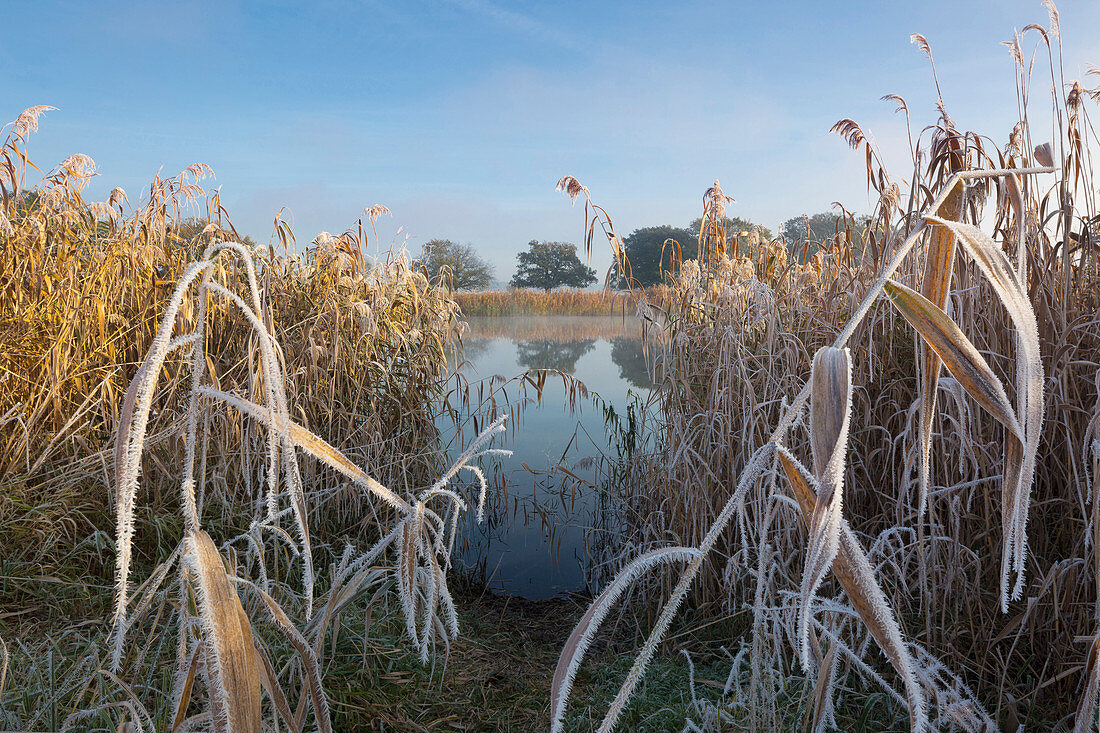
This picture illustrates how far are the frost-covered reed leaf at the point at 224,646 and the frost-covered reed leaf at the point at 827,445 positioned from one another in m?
0.39

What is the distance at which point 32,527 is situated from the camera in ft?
7.22

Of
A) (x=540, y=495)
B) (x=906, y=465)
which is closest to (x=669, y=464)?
(x=906, y=465)

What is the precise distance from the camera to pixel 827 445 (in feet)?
1.21

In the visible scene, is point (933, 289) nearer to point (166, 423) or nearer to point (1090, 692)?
point (1090, 692)

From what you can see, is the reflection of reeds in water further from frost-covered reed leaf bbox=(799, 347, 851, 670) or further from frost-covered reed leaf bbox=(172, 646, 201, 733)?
frost-covered reed leaf bbox=(799, 347, 851, 670)

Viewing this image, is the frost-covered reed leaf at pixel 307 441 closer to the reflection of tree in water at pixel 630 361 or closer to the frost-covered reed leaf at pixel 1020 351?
the frost-covered reed leaf at pixel 1020 351

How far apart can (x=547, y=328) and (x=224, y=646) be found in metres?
13.4

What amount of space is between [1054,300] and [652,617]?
1650mm

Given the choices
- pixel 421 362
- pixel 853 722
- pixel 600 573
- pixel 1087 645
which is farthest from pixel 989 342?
pixel 421 362

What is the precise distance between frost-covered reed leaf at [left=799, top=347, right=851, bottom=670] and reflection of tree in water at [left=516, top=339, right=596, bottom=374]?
6711 millimetres

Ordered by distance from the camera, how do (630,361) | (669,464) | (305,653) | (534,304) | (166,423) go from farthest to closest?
(534,304)
(630,361)
(166,423)
(669,464)
(305,653)

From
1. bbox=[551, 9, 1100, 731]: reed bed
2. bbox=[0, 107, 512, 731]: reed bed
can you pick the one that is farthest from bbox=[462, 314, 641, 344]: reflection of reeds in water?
bbox=[551, 9, 1100, 731]: reed bed

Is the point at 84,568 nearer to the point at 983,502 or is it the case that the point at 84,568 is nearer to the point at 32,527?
the point at 32,527

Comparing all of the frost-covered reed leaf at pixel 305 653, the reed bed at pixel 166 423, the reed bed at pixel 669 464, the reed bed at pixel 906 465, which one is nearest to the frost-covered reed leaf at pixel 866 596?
the reed bed at pixel 669 464
